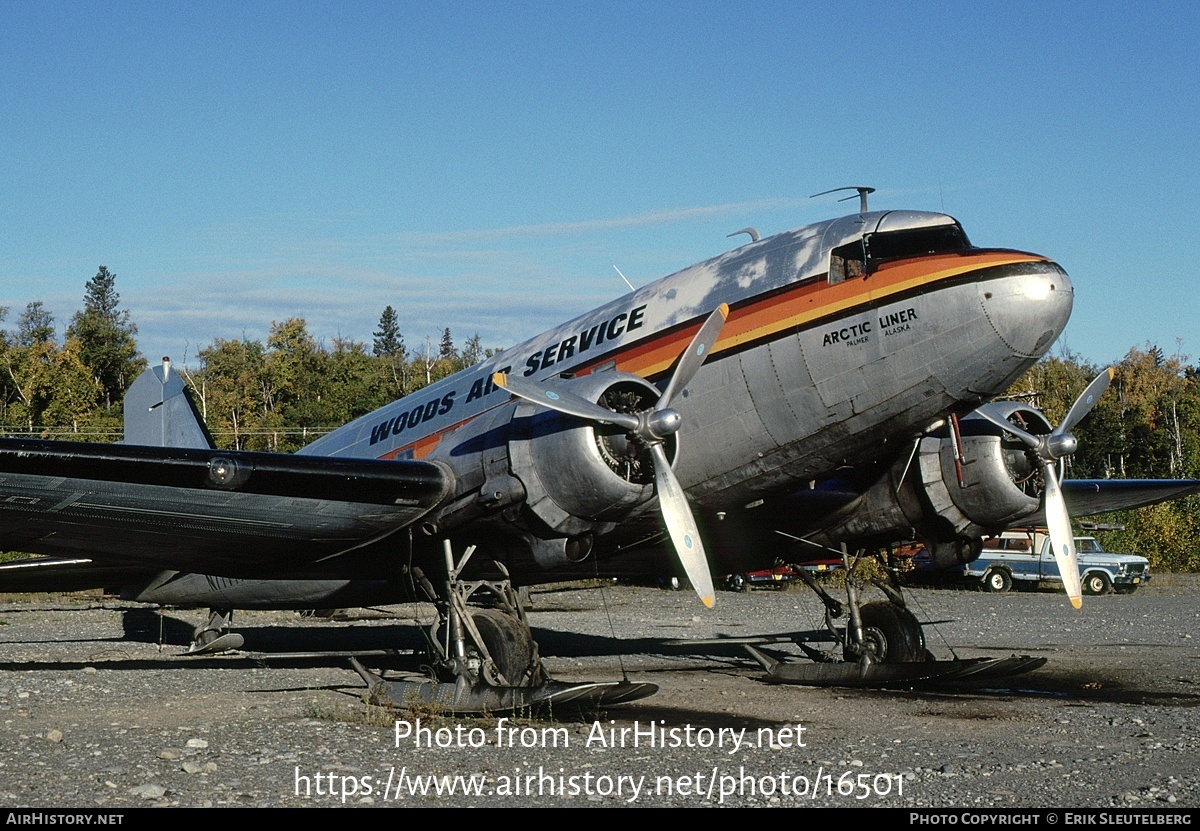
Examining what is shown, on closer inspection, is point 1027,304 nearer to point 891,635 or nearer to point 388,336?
point 891,635

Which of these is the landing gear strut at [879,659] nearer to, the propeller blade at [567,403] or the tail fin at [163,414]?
the propeller blade at [567,403]

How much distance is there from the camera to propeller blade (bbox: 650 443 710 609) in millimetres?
10844

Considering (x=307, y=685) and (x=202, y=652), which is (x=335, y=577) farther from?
(x=202, y=652)

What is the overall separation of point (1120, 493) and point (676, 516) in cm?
916

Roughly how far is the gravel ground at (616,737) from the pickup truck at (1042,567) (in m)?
18.1

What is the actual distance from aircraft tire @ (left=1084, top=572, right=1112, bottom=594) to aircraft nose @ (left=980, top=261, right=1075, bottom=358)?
93.4ft

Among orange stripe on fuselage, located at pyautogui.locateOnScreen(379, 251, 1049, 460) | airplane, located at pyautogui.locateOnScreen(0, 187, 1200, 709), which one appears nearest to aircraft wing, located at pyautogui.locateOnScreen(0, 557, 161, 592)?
airplane, located at pyautogui.locateOnScreen(0, 187, 1200, 709)

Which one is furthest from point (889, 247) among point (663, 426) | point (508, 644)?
point (508, 644)

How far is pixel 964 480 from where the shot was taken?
533 inches

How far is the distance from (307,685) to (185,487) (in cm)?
393

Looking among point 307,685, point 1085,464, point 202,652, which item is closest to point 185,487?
point 307,685

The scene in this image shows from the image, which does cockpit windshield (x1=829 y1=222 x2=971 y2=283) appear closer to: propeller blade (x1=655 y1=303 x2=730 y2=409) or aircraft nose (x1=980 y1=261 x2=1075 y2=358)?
aircraft nose (x1=980 y1=261 x2=1075 y2=358)

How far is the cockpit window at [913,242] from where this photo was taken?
1135 centimetres
